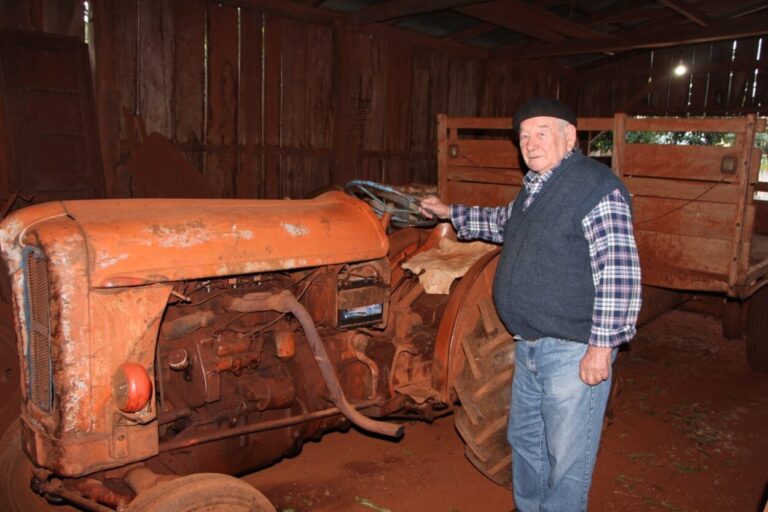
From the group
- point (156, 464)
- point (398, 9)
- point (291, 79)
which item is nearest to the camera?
point (156, 464)

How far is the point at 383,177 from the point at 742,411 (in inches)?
187

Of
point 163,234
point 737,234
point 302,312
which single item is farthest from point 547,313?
point 737,234

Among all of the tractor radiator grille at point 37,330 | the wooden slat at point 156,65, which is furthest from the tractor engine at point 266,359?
the wooden slat at point 156,65

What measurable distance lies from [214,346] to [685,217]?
122 inches

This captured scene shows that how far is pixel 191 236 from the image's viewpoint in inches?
90.0

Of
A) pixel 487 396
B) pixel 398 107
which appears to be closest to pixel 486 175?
pixel 487 396

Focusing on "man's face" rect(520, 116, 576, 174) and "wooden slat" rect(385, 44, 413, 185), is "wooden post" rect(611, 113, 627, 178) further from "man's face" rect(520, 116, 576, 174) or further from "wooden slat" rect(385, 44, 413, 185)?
"wooden slat" rect(385, 44, 413, 185)

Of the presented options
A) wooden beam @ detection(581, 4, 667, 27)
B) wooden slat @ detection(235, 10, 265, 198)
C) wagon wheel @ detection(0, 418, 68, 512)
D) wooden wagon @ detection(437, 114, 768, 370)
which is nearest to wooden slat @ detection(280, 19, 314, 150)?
wooden slat @ detection(235, 10, 265, 198)

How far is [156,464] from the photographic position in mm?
2438

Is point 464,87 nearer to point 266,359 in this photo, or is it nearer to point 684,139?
point 684,139

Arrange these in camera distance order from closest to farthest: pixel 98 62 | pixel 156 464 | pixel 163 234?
1. pixel 163 234
2. pixel 156 464
3. pixel 98 62

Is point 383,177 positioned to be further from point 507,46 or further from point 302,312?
point 302,312

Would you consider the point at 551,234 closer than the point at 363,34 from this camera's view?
Yes

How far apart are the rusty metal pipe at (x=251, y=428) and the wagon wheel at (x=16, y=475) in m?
0.73
